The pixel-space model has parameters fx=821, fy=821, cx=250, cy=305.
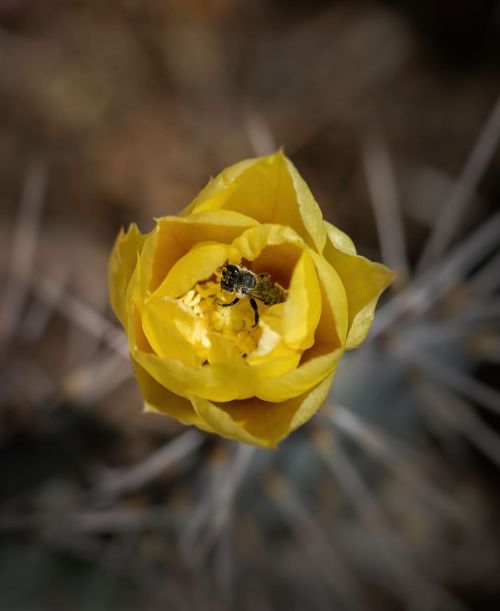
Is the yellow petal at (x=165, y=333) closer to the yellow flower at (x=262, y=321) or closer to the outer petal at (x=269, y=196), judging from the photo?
the yellow flower at (x=262, y=321)

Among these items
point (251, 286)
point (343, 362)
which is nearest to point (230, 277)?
point (251, 286)

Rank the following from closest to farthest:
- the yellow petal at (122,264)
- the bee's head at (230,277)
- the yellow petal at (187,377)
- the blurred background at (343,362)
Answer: the yellow petal at (187,377)
the yellow petal at (122,264)
the bee's head at (230,277)
the blurred background at (343,362)

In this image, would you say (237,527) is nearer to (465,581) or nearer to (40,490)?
(40,490)

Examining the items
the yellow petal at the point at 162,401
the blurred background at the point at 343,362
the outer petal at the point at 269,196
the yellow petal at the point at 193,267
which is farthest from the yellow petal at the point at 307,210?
the blurred background at the point at 343,362

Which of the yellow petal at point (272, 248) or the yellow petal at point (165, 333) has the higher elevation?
the yellow petal at point (272, 248)

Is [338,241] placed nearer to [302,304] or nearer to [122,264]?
[302,304]

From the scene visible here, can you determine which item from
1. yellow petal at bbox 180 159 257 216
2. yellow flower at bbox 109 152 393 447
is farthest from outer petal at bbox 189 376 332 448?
yellow petal at bbox 180 159 257 216

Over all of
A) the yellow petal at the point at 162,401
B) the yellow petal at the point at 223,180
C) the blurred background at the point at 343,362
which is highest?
the yellow petal at the point at 223,180
